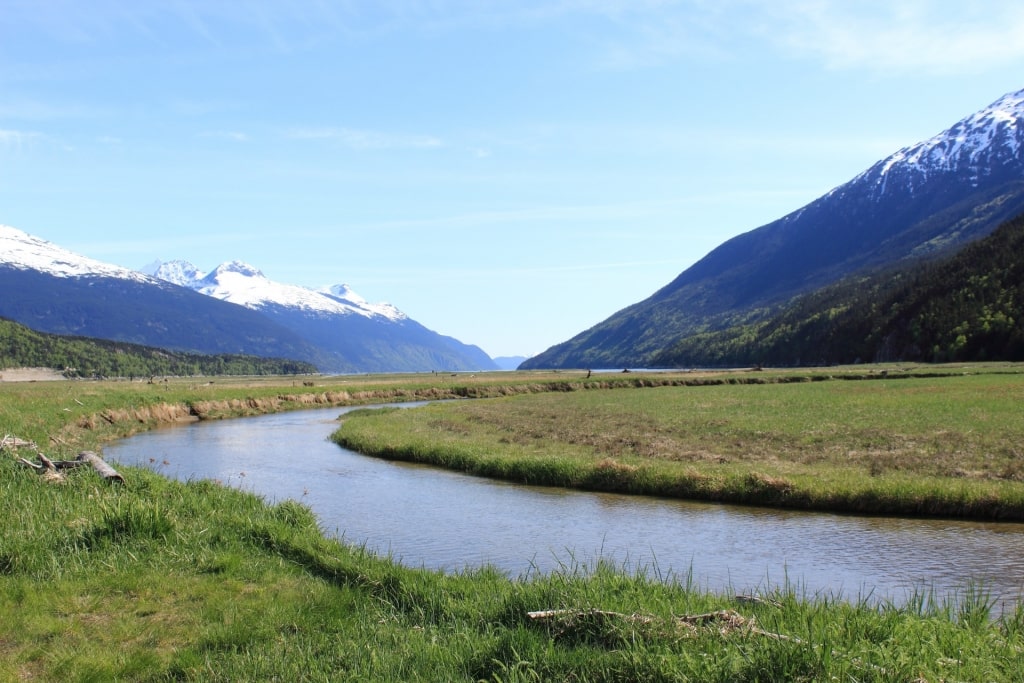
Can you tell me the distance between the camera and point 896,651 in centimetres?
841

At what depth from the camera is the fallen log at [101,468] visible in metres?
20.0

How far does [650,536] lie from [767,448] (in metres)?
15.6

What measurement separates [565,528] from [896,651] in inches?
554

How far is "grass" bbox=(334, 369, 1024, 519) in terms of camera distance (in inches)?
962

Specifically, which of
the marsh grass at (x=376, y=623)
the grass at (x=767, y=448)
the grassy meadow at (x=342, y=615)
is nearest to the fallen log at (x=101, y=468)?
the grassy meadow at (x=342, y=615)

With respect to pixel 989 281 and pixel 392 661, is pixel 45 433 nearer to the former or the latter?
pixel 392 661

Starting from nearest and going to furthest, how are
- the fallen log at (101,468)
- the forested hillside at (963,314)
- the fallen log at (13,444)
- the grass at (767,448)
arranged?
the fallen log at (101,468) → the fallen log at (13,444) → the grass at (767,448) → the forested hillside at (963,314)

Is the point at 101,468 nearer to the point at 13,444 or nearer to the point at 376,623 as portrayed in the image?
the point at 13,444

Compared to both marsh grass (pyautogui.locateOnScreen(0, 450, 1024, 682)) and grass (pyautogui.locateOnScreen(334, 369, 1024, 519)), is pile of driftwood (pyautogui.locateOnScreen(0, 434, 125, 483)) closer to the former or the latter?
marsh grass (pyautogui.locateOnScreen(0, 450, 1024, 682))

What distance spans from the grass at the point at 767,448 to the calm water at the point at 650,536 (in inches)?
53.1

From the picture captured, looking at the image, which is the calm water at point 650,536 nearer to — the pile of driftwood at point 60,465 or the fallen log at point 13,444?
the pile of driftwood at point 60,465

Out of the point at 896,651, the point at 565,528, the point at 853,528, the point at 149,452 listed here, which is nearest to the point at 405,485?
Answer: the point at 565,528

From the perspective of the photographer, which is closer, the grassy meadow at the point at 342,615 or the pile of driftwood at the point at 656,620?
the grassy meadow at the point at 342,615

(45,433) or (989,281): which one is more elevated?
(989,281)
